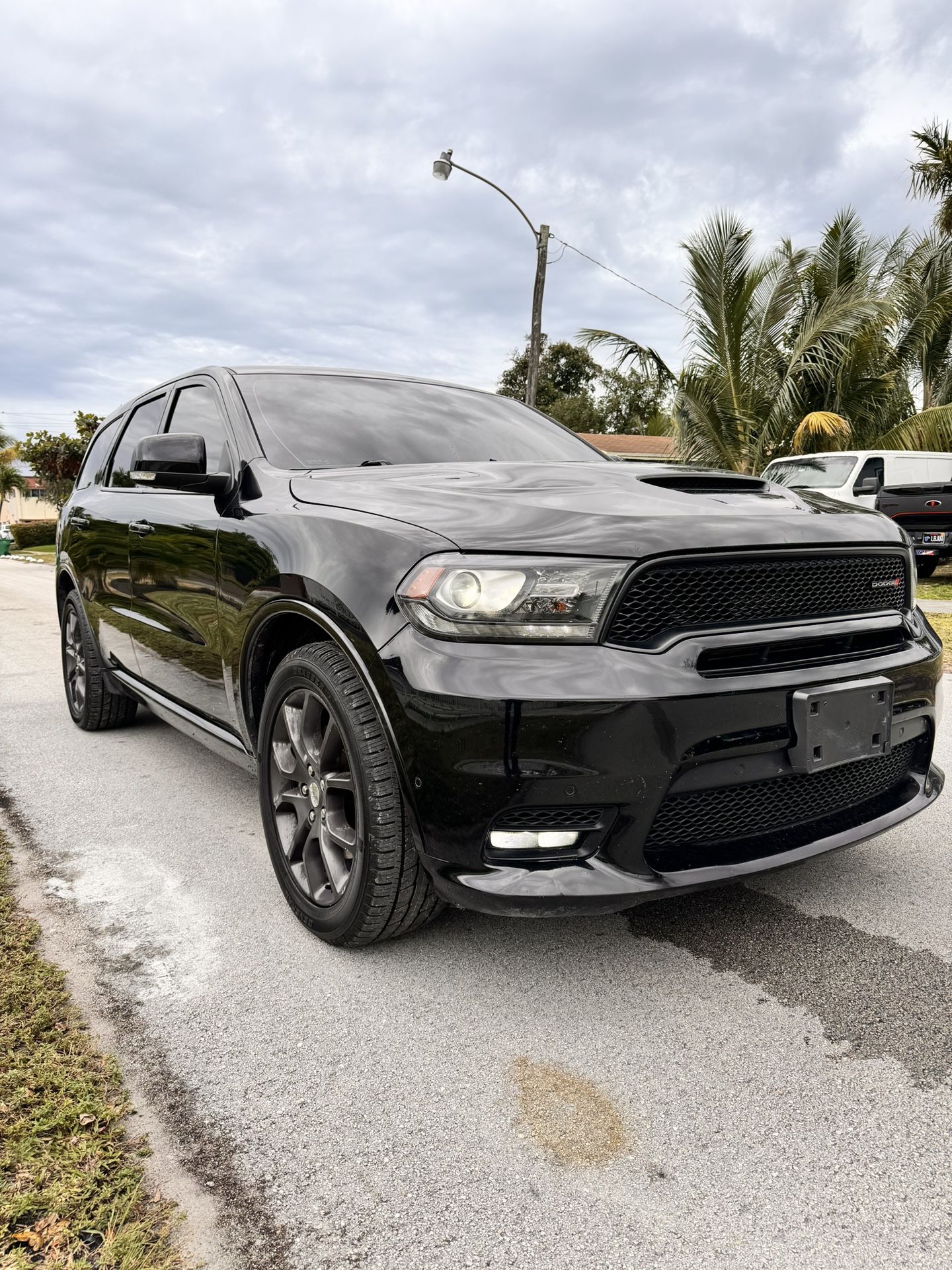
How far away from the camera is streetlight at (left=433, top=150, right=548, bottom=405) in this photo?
1431 centimetres

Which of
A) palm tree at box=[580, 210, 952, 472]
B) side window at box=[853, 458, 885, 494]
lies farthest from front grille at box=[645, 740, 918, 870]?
palm tree at box=[580, 210, 952, 472]

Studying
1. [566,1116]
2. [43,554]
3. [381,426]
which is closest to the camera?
[566,1116]

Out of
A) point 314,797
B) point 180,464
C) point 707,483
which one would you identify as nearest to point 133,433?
point 180,464

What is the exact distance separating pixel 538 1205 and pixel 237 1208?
51 centimetres

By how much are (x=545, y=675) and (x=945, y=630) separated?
7.42 m

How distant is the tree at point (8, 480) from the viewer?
188 feet

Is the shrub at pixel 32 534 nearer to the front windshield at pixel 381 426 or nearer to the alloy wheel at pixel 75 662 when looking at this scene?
the alloy wheel at pixel 75 662

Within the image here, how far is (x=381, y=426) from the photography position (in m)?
3.28

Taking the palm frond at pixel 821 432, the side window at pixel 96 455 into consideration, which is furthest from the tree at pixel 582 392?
the side window at pixel 96 455

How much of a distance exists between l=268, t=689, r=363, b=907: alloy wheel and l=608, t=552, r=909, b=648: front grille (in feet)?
2.64

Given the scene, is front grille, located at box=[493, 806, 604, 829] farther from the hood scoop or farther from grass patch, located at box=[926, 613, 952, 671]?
grass patch, located at box=[926, 613, 952, 671]

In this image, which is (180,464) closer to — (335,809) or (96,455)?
(335,809)

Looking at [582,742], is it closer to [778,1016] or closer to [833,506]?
[778,1016]

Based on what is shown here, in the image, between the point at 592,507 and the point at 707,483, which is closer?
the point at 592,507
